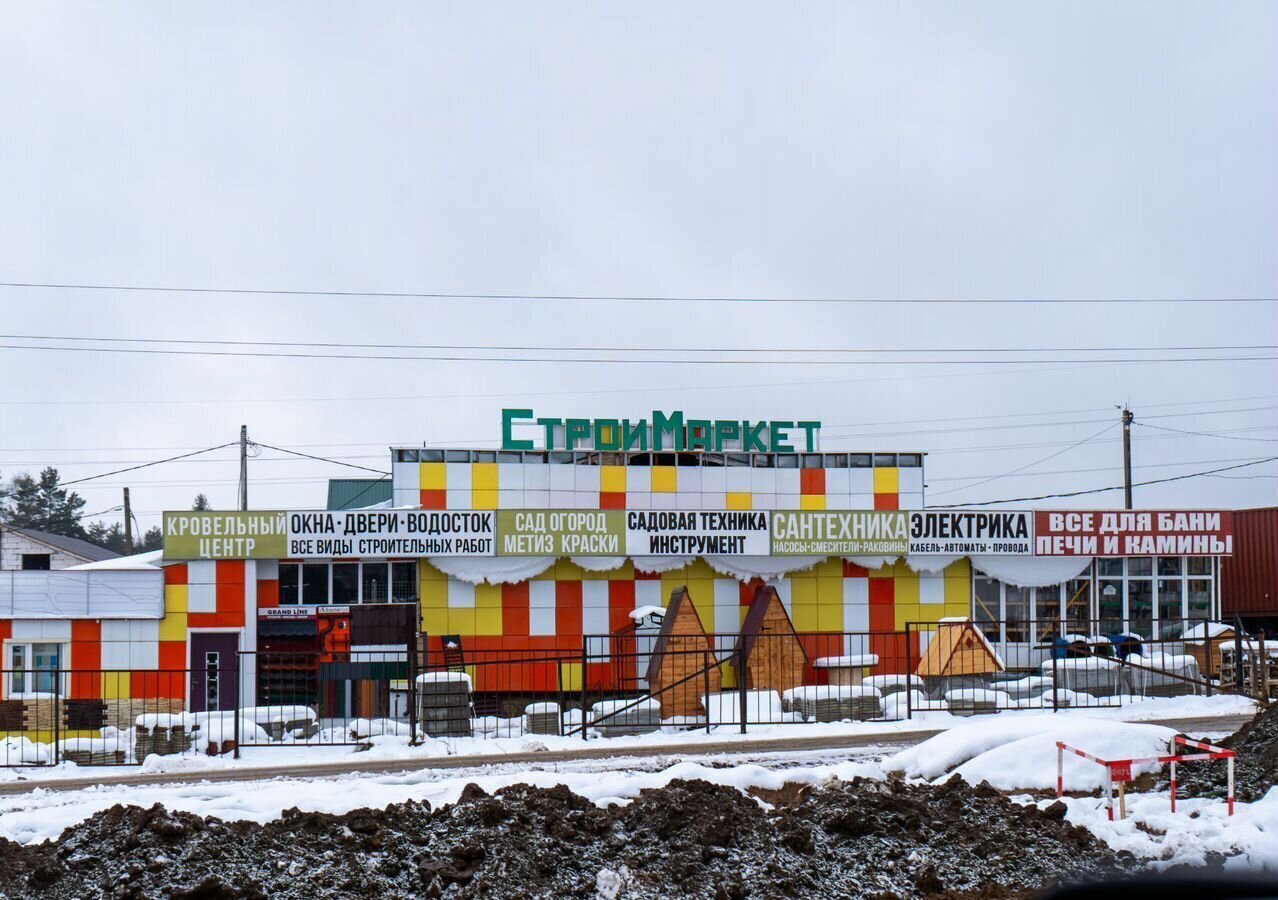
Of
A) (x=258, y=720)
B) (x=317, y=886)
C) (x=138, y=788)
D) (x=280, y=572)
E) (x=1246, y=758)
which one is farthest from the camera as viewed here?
(x=280, y=572)

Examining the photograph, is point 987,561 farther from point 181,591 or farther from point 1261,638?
point 181,591

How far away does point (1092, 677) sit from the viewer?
1998 centimetres

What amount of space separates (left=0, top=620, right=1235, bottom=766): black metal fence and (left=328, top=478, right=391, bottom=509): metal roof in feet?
69.8

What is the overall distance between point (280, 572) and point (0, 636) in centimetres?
606

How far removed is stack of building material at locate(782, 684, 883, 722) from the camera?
58.3 feet

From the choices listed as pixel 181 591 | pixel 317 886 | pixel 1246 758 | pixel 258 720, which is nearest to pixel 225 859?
pixel 317 886

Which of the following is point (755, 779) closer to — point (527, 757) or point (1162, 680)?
point (527, 757)

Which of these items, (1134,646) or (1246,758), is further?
(1134,646)

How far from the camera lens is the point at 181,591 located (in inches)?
1042

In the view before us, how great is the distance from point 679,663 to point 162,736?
35.5ft

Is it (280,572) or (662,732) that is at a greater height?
(280,572)

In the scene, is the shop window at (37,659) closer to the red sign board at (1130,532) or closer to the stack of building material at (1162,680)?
the stack of building material at (1162,680)

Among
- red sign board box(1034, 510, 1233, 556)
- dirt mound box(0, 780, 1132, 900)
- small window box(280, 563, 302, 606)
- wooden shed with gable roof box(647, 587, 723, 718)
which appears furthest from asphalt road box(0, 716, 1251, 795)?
small window box(280, 563, 302, 606)

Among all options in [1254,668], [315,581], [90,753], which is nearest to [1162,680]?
[1254,668]
